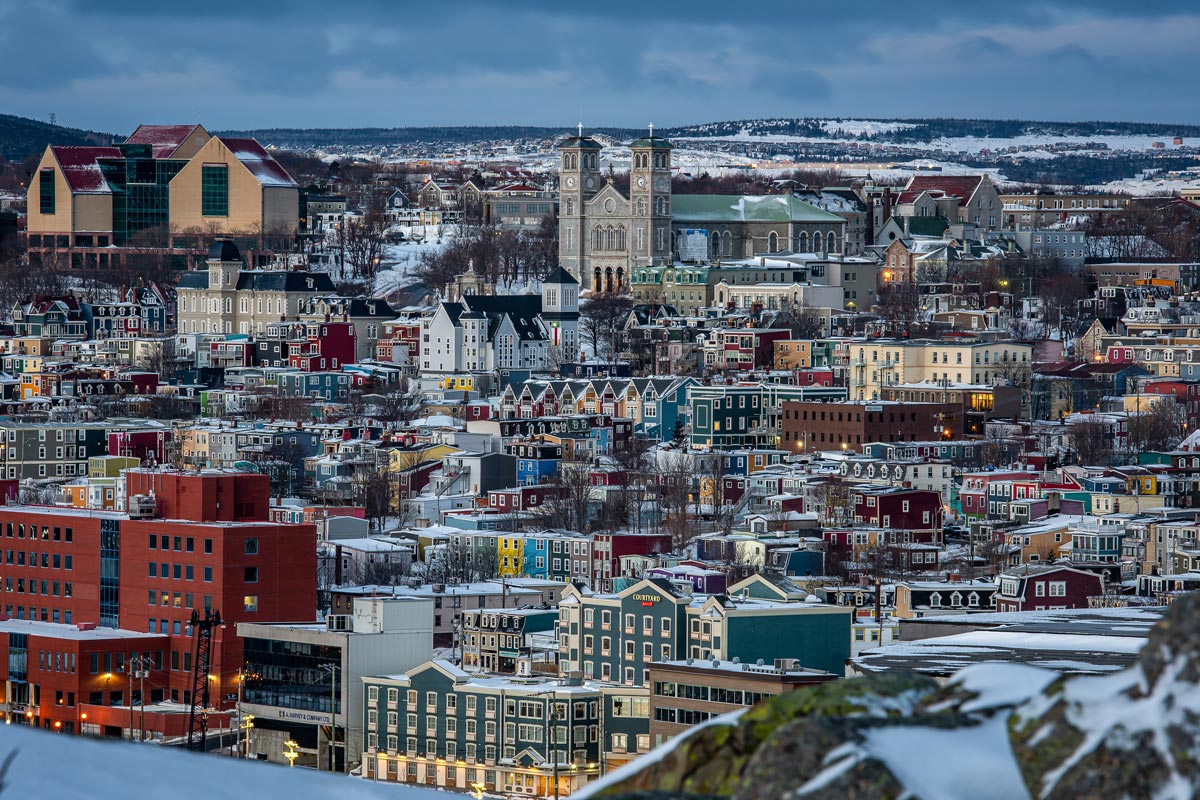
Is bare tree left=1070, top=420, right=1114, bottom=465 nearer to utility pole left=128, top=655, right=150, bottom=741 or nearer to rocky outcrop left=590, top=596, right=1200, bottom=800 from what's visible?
utility pole left=128, top=655, right=150, bottom=741

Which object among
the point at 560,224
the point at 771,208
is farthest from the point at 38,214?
the point at 771,208

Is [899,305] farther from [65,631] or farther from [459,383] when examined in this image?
[65,631]

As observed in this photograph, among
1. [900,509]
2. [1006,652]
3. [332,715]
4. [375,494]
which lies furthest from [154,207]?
[1006,652]

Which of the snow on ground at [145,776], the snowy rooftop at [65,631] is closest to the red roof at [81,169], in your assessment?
the snowy rooftop at [65,631]

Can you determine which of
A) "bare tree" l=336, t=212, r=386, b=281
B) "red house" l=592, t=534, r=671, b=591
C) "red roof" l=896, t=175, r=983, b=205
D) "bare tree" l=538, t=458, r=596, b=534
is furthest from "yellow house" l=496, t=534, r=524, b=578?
"red roof" l=896, t=175, r=983, b=205

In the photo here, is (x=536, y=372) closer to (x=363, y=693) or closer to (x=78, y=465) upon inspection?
(x=78, y=465)
